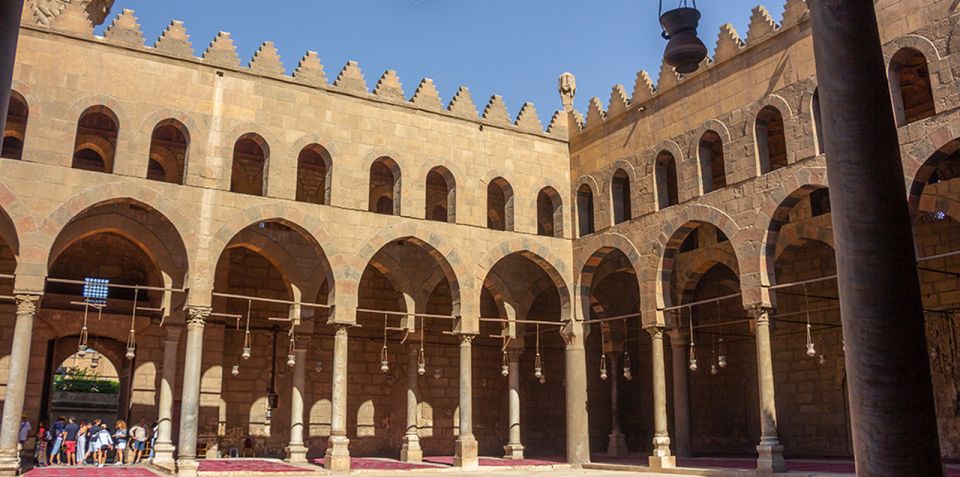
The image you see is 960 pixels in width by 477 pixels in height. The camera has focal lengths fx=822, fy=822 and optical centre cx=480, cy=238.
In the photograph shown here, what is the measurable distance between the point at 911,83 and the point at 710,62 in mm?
4666

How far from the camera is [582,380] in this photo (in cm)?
2111

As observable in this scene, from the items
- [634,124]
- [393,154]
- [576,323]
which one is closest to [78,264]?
[393,154]

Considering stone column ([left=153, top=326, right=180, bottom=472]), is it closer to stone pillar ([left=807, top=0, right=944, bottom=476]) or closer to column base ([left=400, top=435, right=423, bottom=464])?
column base ([left=400, top=435, right=423, bottom=464])

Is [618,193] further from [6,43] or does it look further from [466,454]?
[6,43]

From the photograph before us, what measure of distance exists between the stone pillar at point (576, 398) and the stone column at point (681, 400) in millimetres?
2330

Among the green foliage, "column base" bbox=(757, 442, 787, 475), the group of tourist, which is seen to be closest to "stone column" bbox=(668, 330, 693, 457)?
"column base" bbox=(757, 442, 787, 475)

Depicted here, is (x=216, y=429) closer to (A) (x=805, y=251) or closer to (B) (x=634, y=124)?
(B) (x=634, y=124)

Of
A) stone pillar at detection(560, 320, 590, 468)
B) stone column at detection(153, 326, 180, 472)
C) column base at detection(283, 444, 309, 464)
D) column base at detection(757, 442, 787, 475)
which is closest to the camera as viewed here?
column base at detection(757, 442, 787, 475)

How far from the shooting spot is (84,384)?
4072 centimetres

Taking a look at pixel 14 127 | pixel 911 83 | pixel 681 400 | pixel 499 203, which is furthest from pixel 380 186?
pixel 911 83

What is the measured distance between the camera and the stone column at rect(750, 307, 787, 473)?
16031 millimetres

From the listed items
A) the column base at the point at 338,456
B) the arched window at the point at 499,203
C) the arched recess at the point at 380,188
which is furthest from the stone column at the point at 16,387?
the arched window at the point at 499,203

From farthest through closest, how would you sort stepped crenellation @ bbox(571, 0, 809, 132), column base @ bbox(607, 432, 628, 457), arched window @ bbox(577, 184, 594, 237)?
column base @ bbox(607, 432, 628, 457)
arched window @ bbox(577, 184, 594, 237)
stepped crenellation @ bbox(571, 0, 809, 132)

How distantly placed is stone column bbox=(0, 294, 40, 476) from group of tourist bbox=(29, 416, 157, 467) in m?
2.94
